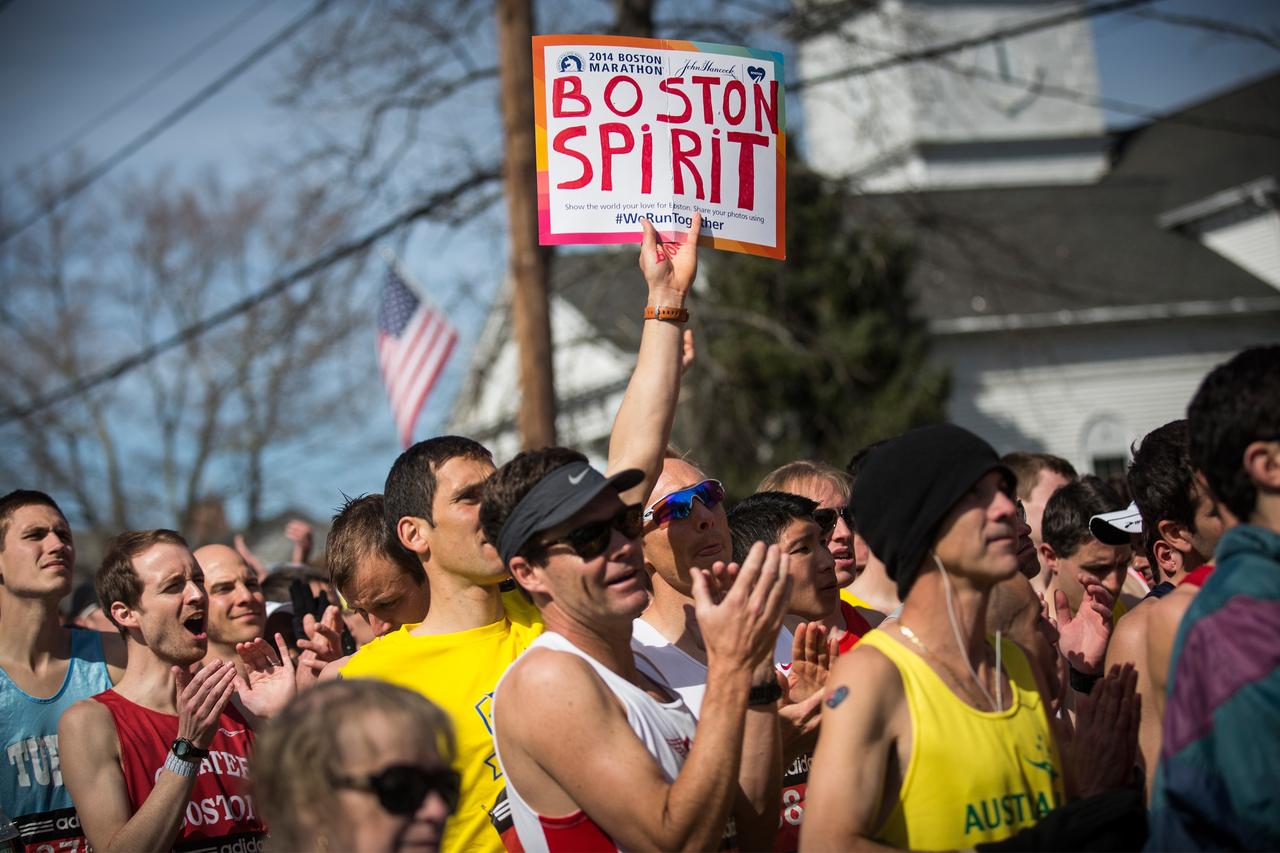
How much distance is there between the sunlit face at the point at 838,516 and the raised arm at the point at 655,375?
4.13 feet

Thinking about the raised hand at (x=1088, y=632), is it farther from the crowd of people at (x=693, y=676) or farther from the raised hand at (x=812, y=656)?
the raised hand at (x=812, y=656)

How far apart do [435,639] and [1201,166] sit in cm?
3137

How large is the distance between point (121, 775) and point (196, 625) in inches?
26.6

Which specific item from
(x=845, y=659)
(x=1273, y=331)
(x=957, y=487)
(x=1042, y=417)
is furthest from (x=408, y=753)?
(x=1273, y=331)

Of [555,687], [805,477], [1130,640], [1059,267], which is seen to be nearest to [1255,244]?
[1059,267]

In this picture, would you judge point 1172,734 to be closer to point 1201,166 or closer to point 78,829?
point 78,829

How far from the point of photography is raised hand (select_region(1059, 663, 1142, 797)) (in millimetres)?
3178

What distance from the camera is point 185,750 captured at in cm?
410

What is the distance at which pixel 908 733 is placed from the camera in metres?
2.86

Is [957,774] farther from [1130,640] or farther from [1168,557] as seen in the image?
[1168,557]

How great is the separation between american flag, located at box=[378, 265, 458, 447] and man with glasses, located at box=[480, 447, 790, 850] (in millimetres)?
7865

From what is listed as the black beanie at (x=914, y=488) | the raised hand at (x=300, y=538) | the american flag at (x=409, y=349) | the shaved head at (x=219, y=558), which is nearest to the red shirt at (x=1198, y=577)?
the black beanie at (x=914, y=488)

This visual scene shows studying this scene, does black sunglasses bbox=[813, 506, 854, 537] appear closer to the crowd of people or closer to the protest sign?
the crowd of people

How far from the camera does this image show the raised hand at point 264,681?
4.61 m
